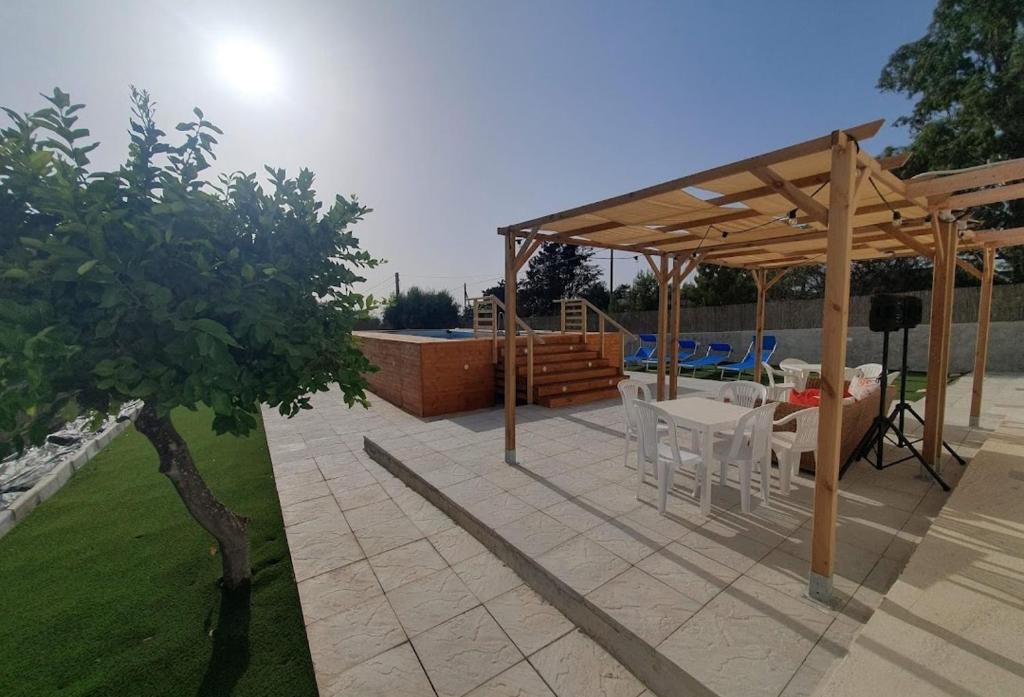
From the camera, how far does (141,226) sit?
5.25ft

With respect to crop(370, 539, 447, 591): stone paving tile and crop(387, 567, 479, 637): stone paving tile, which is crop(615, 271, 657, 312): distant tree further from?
crop(387, 567, 479, 637): stone paving tile

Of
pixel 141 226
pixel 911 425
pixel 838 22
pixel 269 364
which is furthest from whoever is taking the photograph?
pixel 838 22

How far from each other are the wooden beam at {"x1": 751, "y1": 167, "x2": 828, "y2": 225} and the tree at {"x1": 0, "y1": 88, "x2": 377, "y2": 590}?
2.43 metres

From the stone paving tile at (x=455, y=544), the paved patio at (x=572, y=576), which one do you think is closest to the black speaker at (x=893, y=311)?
the paved patio at (x=572, y=576)

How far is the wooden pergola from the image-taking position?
7.11 ft

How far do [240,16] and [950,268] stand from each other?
686 centimetres

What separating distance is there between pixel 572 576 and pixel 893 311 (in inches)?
149

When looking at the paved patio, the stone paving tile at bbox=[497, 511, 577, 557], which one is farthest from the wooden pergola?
the stone paving tile at bbox=[497, 511, 577, 557]

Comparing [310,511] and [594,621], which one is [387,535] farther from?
[594,621]

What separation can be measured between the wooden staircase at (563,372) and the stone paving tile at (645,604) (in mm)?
4684

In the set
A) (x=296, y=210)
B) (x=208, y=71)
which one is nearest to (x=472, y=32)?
(x=208, y=71)

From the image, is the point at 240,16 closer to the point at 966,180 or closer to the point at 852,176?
the point at 852,176

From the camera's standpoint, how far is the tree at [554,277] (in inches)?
1158

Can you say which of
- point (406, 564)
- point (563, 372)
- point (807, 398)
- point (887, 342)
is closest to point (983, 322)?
point (807, 398)
